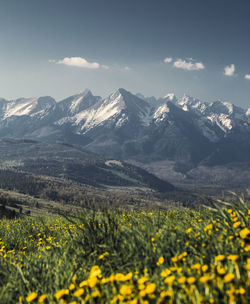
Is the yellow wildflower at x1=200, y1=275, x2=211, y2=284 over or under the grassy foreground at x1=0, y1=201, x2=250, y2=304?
over

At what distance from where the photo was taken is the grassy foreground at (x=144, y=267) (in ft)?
11.3

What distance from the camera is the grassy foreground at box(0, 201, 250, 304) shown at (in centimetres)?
343

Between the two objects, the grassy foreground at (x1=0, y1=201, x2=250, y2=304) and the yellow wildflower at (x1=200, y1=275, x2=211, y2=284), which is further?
the grassy foreground at (x1=0, y1=201, x2=250, y2=304)

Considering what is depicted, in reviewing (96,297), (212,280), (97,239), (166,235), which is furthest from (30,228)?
(212,280)

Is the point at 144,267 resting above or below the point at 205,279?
below

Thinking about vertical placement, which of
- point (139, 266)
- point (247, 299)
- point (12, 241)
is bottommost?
point (12, 241)

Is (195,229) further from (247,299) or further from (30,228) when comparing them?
(30,228)

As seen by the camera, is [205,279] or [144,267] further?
[144,267]

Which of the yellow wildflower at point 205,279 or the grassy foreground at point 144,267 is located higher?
the yellow wildflower at point 205,279

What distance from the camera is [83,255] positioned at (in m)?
6.72

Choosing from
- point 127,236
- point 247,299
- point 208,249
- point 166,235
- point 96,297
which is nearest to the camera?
point 247,299

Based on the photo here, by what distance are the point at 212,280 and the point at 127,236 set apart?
331 centimetres

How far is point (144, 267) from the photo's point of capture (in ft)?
16.9

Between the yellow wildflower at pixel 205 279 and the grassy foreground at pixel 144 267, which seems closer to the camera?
the yellow wildflower at pixel 205 279
